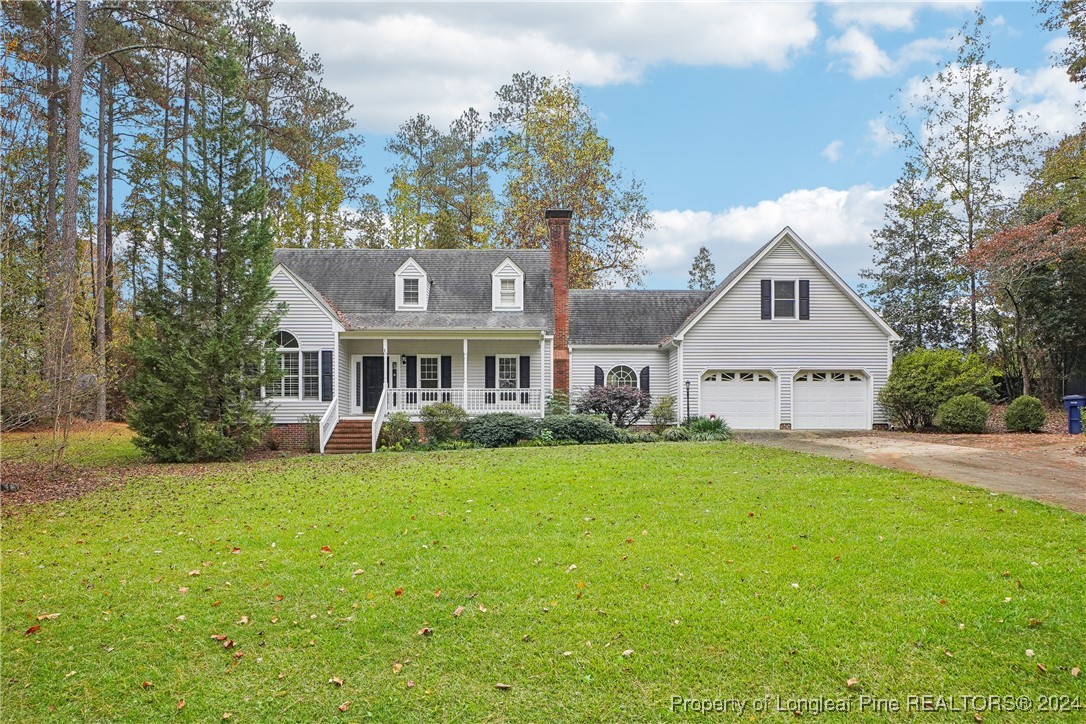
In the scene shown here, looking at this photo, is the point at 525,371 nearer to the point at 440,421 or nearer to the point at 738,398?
the point at 440,421

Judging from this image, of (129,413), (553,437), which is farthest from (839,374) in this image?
(129,413)

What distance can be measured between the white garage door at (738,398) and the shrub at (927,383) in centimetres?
375

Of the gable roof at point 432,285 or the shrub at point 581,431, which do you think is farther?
the gable roof at point 432,285

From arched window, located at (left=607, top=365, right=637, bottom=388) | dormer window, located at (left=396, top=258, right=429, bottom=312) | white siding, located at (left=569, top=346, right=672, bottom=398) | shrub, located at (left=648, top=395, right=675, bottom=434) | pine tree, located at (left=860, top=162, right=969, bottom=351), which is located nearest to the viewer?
shrub, located at (left=648, top=395, right=675, bottom=434)

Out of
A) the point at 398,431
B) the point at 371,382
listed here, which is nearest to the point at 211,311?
the point at 398,431

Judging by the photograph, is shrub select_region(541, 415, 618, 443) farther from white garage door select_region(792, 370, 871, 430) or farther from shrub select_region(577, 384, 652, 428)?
white garage door select_region(792, 370, 871, 430)

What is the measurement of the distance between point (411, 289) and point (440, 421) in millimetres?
6194

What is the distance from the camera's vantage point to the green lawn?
447cm

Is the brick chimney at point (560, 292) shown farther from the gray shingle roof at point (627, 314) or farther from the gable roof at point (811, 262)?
the gable roof at point (811, 262)

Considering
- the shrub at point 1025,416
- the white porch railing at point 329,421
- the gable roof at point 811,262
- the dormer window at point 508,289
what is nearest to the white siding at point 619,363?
the gable roof at point 811,262

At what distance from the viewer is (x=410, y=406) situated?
21469mm

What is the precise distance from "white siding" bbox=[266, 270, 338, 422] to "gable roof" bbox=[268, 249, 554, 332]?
1.21 meters

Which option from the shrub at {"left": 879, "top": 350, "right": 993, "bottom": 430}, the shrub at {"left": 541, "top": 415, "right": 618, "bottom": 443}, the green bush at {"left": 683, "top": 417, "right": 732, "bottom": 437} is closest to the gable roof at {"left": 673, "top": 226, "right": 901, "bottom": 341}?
the shrub at {"left": 879, "top": 350, "right": 993, "bottom": 430}

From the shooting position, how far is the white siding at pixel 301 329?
2044cm
